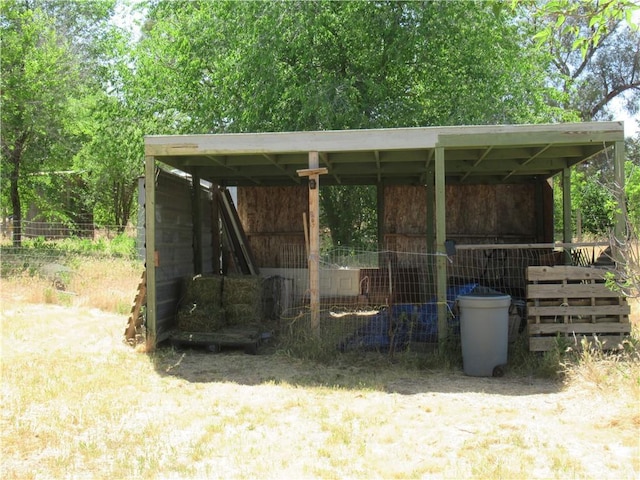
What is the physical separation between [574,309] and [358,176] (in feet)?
19.0

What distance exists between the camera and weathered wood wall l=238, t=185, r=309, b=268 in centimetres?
1282

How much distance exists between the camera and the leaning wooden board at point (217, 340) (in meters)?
8.41

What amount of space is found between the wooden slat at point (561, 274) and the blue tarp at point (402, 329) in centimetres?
97

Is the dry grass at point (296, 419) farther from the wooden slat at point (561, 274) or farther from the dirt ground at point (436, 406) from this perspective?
the wooden slat at point (561, 274)

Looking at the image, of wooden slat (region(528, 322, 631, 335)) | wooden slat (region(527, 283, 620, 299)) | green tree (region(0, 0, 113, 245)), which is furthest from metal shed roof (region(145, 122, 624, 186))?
green tree (region(0, 0, 113, 245))

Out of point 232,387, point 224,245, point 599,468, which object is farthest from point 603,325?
point 224,245

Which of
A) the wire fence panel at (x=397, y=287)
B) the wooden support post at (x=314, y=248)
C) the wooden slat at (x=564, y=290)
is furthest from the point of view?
the wire fence panel at (x=397, y=287)

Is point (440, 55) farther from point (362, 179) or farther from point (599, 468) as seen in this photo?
point (599, 468)

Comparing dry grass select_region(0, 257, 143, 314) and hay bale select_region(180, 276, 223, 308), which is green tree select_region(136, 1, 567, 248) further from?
hay bale select_region(180, 276, 223, 308)

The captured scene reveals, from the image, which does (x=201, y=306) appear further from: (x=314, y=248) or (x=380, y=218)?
(x=380, y=218)

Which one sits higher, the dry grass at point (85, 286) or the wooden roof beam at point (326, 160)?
the wooden roof beam at point (326, 160)

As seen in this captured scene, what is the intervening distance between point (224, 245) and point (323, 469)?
8.56 meters

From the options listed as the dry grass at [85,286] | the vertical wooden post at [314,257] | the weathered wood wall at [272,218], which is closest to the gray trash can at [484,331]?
the vertical wooden post at [314,257]

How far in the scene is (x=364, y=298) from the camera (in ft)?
39.7
